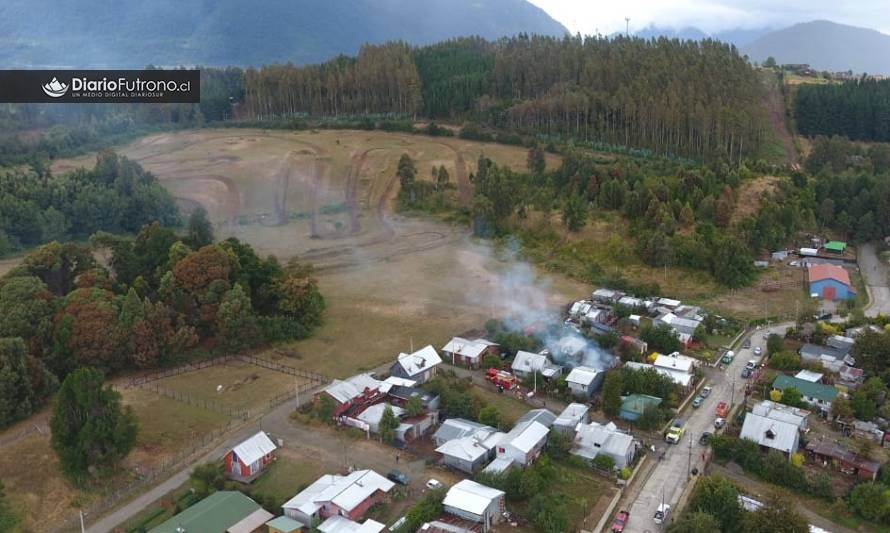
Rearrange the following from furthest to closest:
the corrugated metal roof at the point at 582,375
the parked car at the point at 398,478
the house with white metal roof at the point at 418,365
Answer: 1. the house with white metal roof at the point at 418,365
2. the corrugated metal roof at the point at 582,375
3. the parked car at the point at 398,478

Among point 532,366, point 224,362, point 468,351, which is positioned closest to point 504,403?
point 532,366

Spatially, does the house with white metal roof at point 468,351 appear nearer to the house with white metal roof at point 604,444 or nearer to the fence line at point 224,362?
the fence line at point 224,362

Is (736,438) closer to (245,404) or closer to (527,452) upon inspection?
(527,452)

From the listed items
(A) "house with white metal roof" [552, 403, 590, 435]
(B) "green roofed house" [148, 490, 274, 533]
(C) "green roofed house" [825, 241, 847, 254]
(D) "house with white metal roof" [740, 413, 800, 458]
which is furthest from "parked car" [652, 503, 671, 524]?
(C) "green roofed house" [825, 241, 847, 254]

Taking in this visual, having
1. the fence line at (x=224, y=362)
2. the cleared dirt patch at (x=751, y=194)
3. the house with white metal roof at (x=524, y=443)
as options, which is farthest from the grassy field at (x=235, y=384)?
the cleared dirt patch at (x=751, y=194)

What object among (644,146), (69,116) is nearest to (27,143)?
(69,116)

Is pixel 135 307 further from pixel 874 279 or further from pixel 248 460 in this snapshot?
pixel 874 279

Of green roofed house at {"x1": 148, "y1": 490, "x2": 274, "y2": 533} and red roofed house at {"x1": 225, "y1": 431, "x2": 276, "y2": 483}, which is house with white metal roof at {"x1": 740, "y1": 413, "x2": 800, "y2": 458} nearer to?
green roofed house at {"x1": 148, "y1": 490, "x2": 274, "y2": 533}

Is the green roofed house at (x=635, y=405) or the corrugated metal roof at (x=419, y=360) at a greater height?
the corrugated metal roof at (x=419, y=360)
